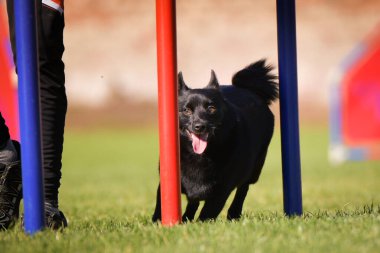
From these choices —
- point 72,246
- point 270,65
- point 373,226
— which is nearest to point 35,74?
point 72,246

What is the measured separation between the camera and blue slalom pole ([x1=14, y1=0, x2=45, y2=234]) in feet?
7.52

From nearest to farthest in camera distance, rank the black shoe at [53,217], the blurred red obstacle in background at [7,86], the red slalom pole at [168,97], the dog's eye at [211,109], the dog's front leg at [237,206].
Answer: the red slalom pole at [168,97], the black shoe at [53,217], the dog's eye at [211,109], the dog's front leg at [237,206], the blurred red obstacle in background at [7,86]

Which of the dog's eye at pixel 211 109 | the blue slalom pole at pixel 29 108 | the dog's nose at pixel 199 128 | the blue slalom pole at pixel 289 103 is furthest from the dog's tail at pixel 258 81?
the blue slalom pole at pixel 29 108

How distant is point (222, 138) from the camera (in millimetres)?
3342

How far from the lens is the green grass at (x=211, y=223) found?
2.09 meters

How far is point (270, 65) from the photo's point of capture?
4012 millimetres

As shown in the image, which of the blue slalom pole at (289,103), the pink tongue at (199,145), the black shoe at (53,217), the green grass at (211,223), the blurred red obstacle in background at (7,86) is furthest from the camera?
the blurred red obstacle in background at (7,86)

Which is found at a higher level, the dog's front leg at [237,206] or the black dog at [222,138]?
the black dog at [222,138]

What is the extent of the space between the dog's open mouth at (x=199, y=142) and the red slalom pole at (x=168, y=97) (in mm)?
A: 821

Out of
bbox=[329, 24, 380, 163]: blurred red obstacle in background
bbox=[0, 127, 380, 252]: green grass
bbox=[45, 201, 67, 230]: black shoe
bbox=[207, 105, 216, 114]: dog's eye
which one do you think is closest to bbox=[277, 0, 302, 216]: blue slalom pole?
bbox=[0, 127, 380, 252]: green grass

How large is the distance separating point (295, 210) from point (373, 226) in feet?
1.67

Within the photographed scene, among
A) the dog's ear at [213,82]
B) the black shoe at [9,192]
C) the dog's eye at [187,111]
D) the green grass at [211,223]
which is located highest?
the dog's ear at [213,82]

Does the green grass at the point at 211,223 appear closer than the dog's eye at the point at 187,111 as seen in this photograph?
Yes

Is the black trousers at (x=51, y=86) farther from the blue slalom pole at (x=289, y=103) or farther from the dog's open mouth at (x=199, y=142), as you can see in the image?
the blue slalom pole at (x=289, y=103)
